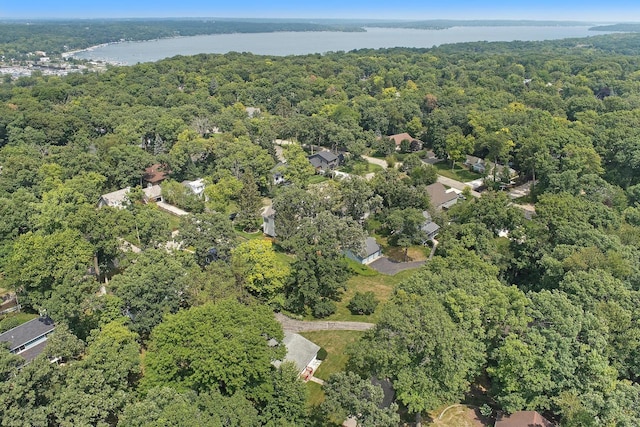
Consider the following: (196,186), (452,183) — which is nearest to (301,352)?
(196,186)

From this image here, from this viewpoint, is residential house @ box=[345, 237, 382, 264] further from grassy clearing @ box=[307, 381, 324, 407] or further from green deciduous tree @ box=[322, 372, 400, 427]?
green deciduous tree @ box=[322, 372, 400, 427]

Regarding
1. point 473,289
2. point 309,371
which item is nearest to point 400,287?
point 473,289

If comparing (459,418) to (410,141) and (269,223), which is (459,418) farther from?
(410,141)

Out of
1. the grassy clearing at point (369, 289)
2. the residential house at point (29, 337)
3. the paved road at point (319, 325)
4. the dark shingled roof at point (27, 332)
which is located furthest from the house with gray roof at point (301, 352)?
the dark shingled roof at point (27, 332)

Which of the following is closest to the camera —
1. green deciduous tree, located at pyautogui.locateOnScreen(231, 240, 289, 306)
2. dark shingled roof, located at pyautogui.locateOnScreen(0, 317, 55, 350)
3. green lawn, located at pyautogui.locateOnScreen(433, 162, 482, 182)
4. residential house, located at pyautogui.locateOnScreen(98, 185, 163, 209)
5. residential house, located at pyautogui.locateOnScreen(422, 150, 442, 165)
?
dark shingled roof, located at pyautogui.locateOnScreen(0, 317, 55, 350)

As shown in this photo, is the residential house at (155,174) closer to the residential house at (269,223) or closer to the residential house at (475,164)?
the residential house at (269,223)

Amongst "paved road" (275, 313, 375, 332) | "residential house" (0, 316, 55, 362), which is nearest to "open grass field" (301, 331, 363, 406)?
"paved road" (275, 313, 375, 332)
